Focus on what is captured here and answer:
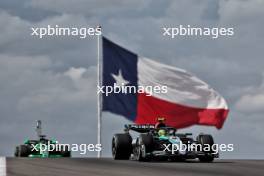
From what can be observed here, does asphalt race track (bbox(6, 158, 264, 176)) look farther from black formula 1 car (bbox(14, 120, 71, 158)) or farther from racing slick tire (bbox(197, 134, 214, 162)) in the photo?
black formula 1 car (bbox(14, 120, 71, 158))

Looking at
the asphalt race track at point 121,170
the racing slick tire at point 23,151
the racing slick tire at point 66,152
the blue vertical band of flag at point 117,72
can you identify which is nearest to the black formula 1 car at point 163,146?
the asphalt race track at point 121,170

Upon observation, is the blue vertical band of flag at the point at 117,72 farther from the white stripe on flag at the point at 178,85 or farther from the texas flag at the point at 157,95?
the white stripe on flag at the point at 178,85

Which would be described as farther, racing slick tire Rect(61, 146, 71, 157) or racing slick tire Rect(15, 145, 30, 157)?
racing slick tire Rect(15, 145, 30, 157)

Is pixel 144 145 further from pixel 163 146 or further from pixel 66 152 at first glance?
pixel 66 152

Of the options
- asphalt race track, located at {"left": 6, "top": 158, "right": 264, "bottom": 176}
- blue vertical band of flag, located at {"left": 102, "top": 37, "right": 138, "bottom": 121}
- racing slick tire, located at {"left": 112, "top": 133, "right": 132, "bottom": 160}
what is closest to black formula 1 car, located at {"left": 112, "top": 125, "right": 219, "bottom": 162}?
racing slick tire, located at {"left": 112, "top": 133, "right": 132, "bottom": 160}

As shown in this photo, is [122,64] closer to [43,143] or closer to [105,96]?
[105,96]

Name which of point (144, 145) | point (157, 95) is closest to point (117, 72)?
point (157, 95)

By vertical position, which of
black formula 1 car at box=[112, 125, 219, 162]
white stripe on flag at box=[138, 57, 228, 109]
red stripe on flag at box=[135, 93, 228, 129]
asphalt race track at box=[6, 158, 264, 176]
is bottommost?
asphalt race track at box=[6, 158, 264, 176]

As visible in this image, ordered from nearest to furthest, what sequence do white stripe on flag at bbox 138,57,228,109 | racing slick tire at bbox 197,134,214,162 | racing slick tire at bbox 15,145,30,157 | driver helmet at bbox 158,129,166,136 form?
racing slick tire at bbox 197,134,214,162 → driver helmet at bbox 158,129,166,136 → white stripe on flag at bbox 138,57,228,109 → racing slick tire at bbox 15,145,30,157
